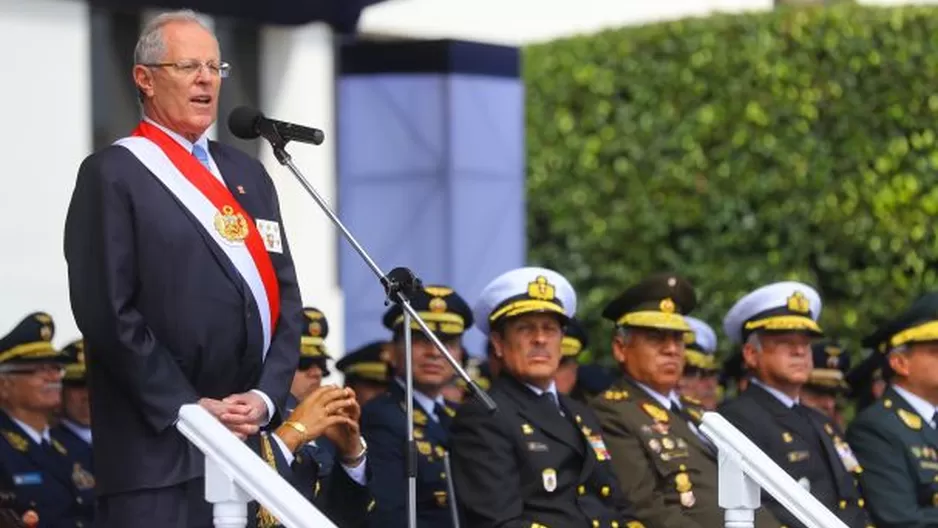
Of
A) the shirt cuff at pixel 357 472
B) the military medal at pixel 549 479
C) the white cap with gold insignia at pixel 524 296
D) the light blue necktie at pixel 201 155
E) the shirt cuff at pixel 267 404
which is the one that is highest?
the light blue necktie at pixel 201 155

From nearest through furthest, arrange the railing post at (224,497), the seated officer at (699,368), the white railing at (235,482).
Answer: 1. the white railing at (235,482)
2. the railing post at (224,497)
3. the seated officer at (699,368)

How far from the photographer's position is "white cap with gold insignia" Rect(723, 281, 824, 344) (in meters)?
9.01

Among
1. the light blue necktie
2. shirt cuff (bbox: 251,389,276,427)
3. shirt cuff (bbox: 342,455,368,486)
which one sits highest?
the light blue necktie

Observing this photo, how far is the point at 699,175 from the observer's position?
49.2 feet

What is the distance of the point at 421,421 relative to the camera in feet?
29.2

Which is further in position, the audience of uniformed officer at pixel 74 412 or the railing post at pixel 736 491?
the audience of uniformed officer at pixel 74 412

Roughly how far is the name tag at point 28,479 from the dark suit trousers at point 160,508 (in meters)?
3.24

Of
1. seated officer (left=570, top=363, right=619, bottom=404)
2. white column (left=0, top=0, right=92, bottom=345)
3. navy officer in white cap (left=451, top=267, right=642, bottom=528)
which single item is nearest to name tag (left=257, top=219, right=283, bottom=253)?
navy officer in white cap (left=451, top=267, right=642, bottom=528)

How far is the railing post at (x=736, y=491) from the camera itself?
631cm

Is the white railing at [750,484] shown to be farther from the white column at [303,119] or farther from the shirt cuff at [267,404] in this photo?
the white column at [303,119]

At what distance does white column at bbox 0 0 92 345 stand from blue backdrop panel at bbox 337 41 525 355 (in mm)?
1912

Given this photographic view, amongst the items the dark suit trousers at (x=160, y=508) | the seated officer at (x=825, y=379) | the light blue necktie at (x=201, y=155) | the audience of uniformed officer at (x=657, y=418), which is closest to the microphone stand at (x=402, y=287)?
the light blue necktie at (x=201, y=155)

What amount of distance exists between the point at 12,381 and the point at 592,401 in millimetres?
2402

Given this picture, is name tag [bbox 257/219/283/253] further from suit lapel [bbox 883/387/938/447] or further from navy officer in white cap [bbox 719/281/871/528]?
suit lapel [bbox 883/387/938/447]
